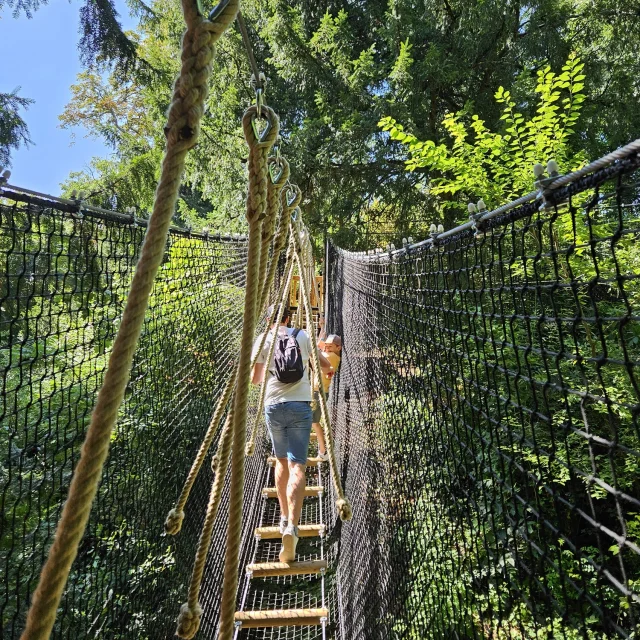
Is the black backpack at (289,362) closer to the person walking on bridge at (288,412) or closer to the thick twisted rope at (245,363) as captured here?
the person walking on bridge at (288,412)

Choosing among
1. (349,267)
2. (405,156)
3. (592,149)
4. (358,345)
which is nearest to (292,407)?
(358,345)

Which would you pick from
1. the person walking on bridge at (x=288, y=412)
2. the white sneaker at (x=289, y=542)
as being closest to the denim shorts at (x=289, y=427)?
the person walking on bridge at (x=288, y=412)

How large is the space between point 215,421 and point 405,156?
5.37 m

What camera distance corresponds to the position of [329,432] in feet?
4.91

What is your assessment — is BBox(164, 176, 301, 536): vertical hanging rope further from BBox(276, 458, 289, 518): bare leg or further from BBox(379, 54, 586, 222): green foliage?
BBox(379, 54, 586, 222): green foliage

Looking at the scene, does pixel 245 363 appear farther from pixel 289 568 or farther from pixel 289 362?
pixel 289 568

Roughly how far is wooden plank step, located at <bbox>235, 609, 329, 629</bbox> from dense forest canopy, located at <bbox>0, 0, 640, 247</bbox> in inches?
127

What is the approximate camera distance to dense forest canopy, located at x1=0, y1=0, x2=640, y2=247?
4.33 meters

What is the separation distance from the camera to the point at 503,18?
14.9 feet

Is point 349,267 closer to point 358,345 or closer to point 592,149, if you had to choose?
point 358,345

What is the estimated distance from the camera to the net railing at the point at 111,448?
1.46 meters

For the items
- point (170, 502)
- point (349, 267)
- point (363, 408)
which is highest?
point (349, 267)

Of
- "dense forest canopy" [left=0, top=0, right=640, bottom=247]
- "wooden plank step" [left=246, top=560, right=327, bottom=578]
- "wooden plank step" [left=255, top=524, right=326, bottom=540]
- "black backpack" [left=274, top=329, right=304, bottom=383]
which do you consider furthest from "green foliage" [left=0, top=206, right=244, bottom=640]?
"dense forest canopy" [left=0, top=0, right=640, bottom=247]

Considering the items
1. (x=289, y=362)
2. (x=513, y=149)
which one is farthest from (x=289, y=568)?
(x=513, y=149)
